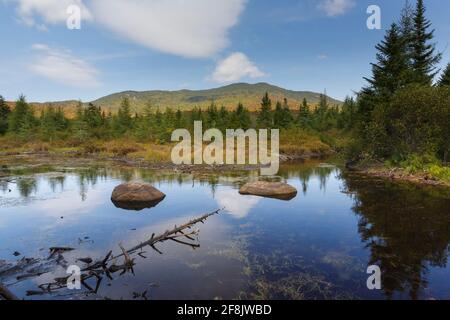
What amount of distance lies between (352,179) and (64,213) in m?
24.1

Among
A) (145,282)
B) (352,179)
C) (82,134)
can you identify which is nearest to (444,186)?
(352,179)

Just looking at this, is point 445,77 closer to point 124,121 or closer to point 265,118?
point 265,118

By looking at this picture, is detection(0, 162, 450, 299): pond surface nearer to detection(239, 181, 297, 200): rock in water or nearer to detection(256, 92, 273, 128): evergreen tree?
detection(239, 181, 297, 200): rock in water

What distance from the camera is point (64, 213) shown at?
1709 centimetres

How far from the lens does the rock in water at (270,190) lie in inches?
845

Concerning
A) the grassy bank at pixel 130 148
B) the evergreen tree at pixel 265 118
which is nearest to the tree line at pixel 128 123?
the evergreen tree at pixel 265 118

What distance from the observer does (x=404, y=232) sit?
13367 mm

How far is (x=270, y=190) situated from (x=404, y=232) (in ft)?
31.3

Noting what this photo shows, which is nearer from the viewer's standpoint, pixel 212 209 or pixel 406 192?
pixel 212 209

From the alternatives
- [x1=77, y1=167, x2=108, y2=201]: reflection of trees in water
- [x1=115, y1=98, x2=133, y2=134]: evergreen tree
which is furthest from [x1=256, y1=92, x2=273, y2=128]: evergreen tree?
[x1=77, y1=167, x2=108, y2=201]: reflection of trees in water

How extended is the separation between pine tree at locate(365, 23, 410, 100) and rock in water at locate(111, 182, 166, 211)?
96.8 ft

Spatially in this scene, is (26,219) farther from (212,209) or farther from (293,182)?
(293,182)

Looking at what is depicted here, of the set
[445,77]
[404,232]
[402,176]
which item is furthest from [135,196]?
[445,77]

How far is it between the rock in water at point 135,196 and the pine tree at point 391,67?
29494 mm
